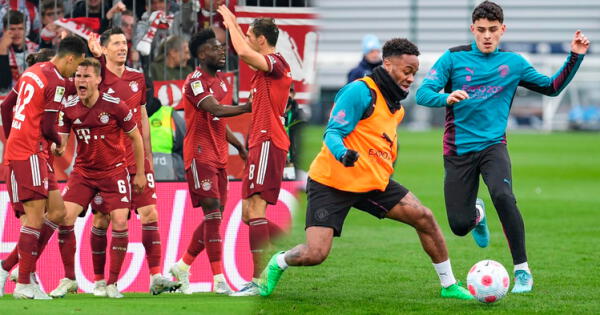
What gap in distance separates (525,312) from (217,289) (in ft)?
10.1

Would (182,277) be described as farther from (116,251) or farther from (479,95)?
(479,95)

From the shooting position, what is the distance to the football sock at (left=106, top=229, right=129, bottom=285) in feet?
28.1

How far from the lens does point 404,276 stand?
8750 mm

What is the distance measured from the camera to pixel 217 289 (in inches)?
352

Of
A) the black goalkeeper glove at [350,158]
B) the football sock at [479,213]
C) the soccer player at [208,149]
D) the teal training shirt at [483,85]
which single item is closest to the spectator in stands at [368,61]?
the soccer player at [208,149]

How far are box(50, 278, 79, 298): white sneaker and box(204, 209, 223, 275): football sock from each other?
118 cm

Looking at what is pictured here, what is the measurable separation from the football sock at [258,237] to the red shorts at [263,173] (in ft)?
0.62

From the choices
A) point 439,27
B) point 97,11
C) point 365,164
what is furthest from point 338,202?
point 439,27

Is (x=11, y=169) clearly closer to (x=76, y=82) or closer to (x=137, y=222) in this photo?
(x=76, y=82)

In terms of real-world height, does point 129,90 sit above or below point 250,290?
above

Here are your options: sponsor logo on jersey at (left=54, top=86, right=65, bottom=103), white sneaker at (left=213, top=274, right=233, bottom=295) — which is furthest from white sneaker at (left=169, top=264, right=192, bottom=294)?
sponsor logo on jersey at (left=54, top=86, right=65, bottom=103)

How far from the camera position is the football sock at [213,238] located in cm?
908

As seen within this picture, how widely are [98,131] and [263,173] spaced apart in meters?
1.39

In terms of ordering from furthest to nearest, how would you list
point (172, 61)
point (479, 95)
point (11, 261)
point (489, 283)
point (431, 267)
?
point (172, 61)
point (431, 267)
point (11, 261)
point (479, 95)
point (489, 283)
